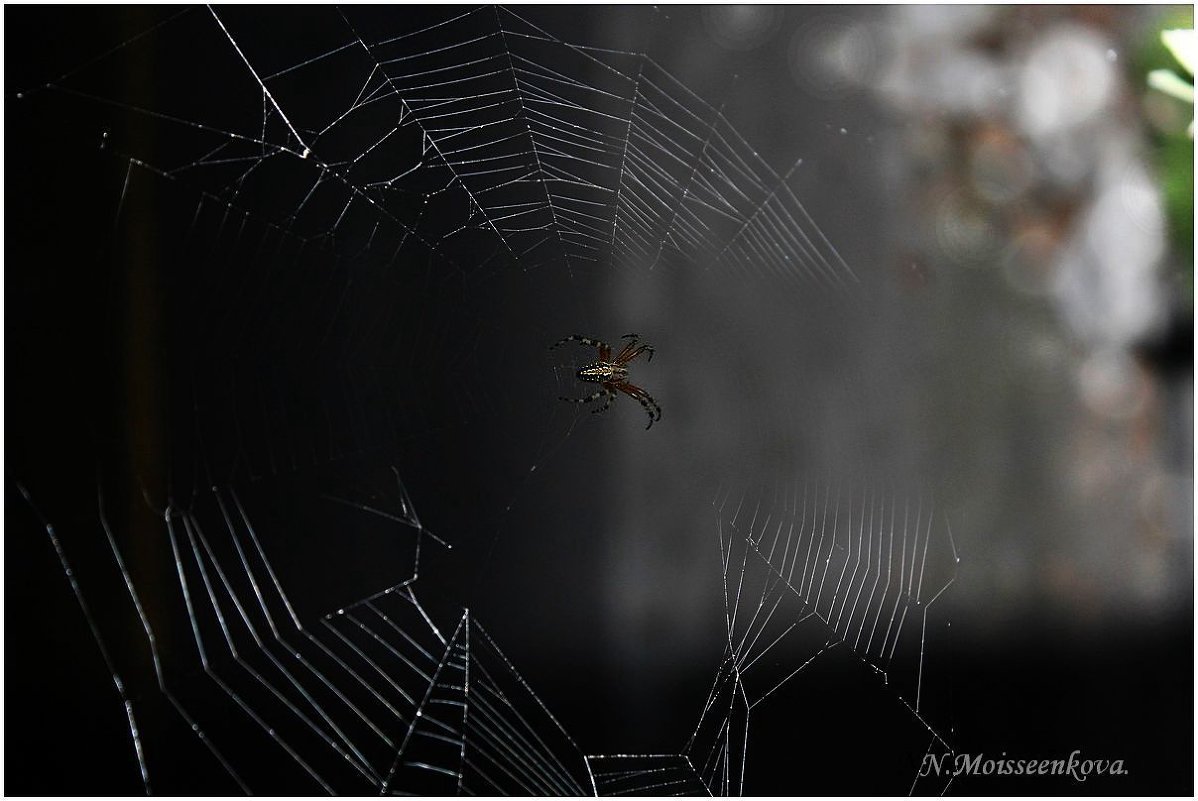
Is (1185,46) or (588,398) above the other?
(1185,46)

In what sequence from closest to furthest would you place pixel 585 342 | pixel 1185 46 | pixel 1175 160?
pixel 1185 46 < pixel 1175 160 < pixel 585 342

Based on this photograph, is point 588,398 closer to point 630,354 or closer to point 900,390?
point 630,354

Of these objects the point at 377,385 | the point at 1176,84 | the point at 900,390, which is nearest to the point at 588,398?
the point at 377,385

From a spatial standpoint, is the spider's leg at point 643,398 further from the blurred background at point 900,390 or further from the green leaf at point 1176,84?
the green leaf at point 1176,84

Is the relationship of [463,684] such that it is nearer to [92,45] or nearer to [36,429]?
[36,429]

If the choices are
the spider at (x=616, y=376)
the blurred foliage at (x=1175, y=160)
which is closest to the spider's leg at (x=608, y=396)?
the spider at (x=616, y=376)

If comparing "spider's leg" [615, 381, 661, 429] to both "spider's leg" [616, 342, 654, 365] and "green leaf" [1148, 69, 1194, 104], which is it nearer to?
"spider's leg" [616, 342, 654, 365]

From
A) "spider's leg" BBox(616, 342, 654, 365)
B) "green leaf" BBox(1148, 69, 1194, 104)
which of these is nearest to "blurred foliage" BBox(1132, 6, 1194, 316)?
"green leaf" BBox(1148, 69, 1194, 104)
